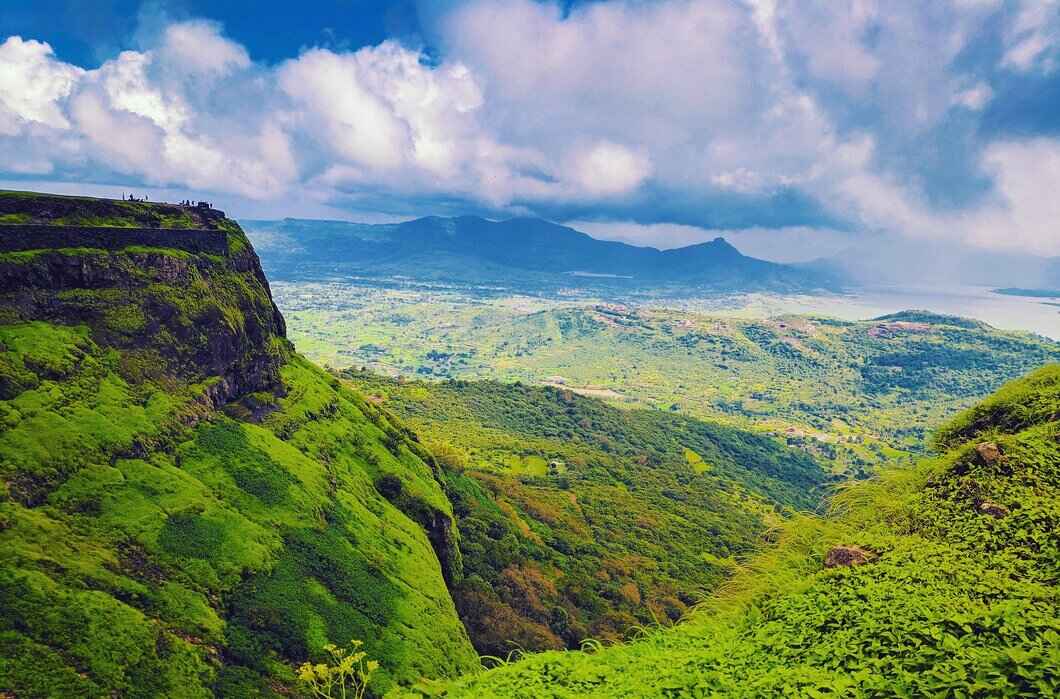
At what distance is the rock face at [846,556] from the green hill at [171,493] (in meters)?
19.7

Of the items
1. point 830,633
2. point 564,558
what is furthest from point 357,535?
point 564,558

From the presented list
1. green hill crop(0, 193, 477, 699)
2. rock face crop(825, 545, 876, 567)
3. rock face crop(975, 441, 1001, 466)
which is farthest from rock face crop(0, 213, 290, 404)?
rock face crop(975, 441, 1001, 466)

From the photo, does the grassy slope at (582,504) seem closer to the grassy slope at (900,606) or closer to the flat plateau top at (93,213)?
the grassy slope at (900,606)

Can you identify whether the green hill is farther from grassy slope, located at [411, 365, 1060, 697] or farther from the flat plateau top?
grassy slope, located at [411, 365, 1060, 697]

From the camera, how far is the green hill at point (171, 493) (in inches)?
706

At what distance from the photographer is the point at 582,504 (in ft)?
299

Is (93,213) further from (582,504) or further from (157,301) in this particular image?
(582,504)

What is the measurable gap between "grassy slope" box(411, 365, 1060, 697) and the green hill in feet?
44.2

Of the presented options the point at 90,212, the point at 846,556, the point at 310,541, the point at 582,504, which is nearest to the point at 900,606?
the point at 846,556

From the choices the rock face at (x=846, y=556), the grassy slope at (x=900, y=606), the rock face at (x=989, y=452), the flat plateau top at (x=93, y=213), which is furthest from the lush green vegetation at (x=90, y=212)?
the rock face at (x=989, y=452)

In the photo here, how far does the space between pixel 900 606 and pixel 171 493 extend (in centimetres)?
2642

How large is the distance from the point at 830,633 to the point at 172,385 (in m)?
31.3

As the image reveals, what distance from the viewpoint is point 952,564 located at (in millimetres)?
10430

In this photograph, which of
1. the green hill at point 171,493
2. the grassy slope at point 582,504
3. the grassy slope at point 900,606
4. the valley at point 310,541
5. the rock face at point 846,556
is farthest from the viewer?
the grassy slope at point 582,504
